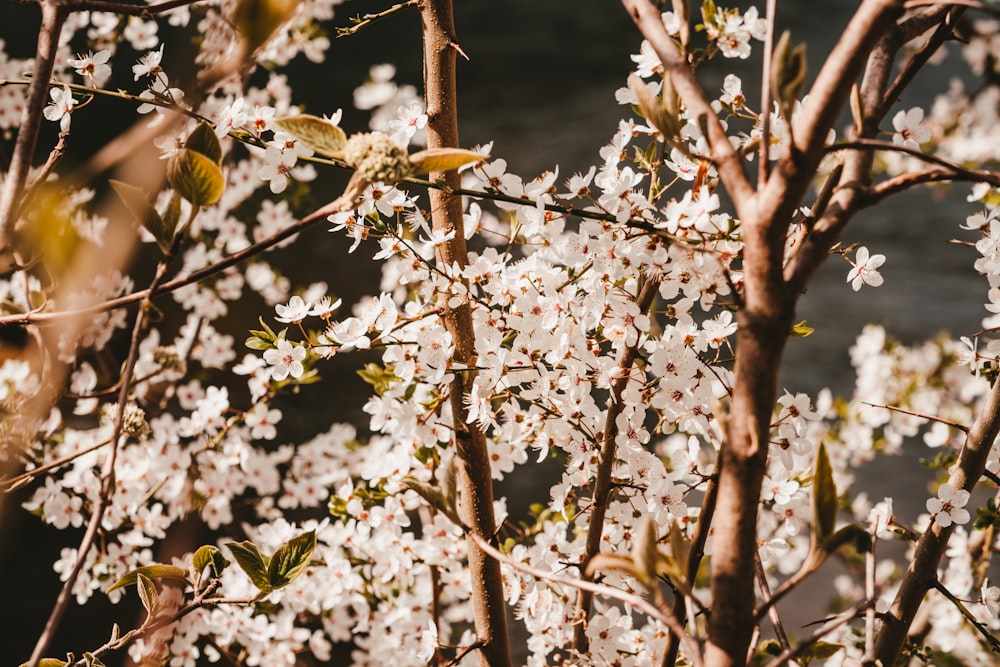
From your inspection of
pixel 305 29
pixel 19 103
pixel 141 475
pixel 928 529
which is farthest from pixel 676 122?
pixel 19 103

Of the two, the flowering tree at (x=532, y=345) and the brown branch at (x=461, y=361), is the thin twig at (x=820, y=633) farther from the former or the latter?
the brown branch at (x=461, y=361)

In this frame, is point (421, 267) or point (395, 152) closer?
point (395, 152)

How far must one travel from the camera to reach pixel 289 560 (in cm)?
49

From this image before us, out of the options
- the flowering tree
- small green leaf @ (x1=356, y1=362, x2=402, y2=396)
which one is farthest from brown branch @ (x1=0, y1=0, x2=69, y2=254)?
small green leaf @ (x1=356, y1=362, x2=402, y2=396)

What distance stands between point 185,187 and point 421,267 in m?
0.35

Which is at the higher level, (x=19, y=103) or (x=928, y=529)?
(x=19, y=103)

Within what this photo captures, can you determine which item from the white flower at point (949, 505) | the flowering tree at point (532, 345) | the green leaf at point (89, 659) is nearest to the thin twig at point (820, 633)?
the flowering tree at point (532, 345)

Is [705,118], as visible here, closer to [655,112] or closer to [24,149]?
[655,112]

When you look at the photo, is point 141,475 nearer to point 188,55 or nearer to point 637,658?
point 637,658

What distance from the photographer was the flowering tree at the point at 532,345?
31 cm

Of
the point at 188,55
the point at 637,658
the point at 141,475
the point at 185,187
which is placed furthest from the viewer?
the point at 141,475

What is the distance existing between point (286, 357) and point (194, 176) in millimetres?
327

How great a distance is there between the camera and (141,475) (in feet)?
4.13

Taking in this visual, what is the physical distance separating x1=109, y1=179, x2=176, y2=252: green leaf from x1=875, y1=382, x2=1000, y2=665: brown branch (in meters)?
0.53
